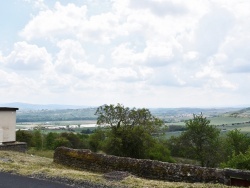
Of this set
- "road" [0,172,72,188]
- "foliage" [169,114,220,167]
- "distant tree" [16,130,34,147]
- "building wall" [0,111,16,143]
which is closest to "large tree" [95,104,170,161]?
"foliage" [169,114,220,167]

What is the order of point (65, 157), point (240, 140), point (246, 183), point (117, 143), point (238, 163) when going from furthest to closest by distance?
point (240, 140) → point (117, 143) → point (238, 163) → point (65, 157) → point (246, 183)

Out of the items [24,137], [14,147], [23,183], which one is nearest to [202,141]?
[14,147]

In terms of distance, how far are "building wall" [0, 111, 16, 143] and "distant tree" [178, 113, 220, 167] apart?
42887 mm

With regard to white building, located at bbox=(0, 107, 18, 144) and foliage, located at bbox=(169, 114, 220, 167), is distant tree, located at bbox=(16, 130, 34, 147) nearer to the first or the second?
foliage, located at bbox=(169, 114, 220, 167)

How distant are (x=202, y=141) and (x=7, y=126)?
149ft

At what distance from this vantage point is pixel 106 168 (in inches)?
843

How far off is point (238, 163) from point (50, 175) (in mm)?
41254

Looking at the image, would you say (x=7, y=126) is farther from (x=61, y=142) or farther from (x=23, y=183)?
(x=61, y=142)

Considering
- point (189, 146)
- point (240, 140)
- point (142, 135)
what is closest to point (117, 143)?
point (142, 135)

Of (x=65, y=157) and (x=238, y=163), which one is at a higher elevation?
(x=65, y=157)

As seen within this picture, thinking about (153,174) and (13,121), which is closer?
(153,174)

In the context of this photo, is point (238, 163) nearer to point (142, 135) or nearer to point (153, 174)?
point (142, 135)

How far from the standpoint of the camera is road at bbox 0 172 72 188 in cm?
1434

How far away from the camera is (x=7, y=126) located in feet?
124
